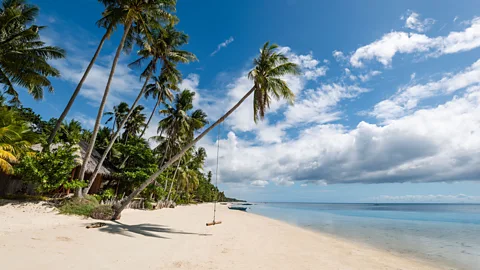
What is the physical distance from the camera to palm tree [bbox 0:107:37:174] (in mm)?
→ 11000

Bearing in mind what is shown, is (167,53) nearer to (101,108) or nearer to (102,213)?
(101,108)

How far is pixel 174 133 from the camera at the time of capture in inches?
1017

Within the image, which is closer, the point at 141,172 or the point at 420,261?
the point at 420,261

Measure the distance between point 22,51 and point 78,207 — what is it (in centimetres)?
922

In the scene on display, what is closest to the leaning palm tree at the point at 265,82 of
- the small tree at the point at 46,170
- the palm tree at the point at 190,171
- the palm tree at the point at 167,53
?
the small tree at the point at 46,170

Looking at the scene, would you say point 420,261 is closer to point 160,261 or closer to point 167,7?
point 160,261

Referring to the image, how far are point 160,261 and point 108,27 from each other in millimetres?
14121

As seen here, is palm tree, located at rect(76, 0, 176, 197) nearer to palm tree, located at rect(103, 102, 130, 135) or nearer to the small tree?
the small tree

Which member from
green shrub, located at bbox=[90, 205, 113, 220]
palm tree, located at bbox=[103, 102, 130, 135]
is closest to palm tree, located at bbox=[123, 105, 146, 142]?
palm tree, located at bbox=[103, 102, 130, 135]

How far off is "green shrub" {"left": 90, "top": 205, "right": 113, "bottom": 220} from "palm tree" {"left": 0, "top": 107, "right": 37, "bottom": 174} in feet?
13.8

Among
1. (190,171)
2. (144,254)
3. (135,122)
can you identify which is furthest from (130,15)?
(190,171)

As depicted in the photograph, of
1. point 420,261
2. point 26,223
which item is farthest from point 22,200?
point 420,261

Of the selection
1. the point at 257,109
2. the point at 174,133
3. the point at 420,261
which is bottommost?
the point at 420,261

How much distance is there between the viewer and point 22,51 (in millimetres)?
13352
